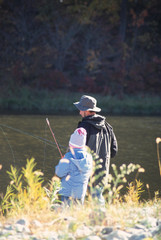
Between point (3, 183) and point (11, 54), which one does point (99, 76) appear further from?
point (3, 183)

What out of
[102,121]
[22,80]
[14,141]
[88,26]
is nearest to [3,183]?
[102,121]

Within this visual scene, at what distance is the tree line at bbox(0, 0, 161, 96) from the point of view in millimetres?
25828

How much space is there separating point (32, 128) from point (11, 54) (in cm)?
1173

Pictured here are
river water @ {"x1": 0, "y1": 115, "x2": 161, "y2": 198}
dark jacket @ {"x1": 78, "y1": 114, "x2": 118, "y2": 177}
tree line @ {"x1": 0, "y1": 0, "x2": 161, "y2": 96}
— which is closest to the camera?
dark jacket @ {"x1": 78, "y1": 114, "x2": 118, "y2": 177}

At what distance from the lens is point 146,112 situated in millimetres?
23719

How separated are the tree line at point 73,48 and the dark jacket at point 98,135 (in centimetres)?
1983

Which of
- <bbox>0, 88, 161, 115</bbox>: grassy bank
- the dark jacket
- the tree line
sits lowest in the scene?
the dark jacket

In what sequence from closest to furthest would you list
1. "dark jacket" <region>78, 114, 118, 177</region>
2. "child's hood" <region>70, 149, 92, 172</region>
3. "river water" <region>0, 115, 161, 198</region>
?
"child's hood" <region>70, 149, 92, 172</region> < "dark jacket" <region>78, 114, 118, 177</region> < "river water" <region>0, 115, 161, 198</region>

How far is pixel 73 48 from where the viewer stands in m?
26.9

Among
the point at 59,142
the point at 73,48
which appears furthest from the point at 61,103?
the point at 59,142

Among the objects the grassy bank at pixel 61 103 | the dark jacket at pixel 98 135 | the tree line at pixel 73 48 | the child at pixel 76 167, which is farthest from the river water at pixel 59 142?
the tree line at pixel 73 48

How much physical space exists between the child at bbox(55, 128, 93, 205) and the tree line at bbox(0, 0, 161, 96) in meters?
20.4

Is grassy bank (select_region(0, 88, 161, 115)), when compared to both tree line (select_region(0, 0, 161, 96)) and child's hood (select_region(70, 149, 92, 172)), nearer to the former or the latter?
tree line (select_region(0, 0, 161, 96))

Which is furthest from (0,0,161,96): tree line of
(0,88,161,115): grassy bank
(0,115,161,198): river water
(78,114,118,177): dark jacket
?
(78,114,118,177): dark jacket
